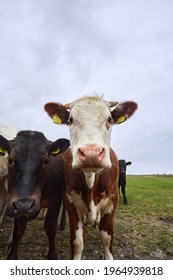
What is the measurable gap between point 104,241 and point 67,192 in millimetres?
1203

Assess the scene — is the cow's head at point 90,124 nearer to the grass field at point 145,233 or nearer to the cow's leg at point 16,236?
the cow's leg at point 16,236

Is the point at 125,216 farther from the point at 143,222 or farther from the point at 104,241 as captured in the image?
the point at 104,241

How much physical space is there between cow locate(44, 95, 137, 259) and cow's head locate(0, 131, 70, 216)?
0.53m

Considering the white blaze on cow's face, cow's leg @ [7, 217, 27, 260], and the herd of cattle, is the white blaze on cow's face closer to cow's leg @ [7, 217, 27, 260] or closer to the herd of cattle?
the herd of cattle

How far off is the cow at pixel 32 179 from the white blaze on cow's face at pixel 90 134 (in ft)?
2.53

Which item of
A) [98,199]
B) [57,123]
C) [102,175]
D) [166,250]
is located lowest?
[166,250]

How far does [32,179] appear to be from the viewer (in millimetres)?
4691

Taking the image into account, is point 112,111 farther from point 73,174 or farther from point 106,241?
point 106,241

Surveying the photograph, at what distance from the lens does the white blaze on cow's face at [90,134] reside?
3.84m

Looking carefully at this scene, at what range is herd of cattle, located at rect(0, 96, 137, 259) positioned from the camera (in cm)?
436

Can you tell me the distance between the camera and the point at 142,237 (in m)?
7.92

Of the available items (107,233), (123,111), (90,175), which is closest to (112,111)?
(123,111)

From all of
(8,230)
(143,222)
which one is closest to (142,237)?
(143,222)
